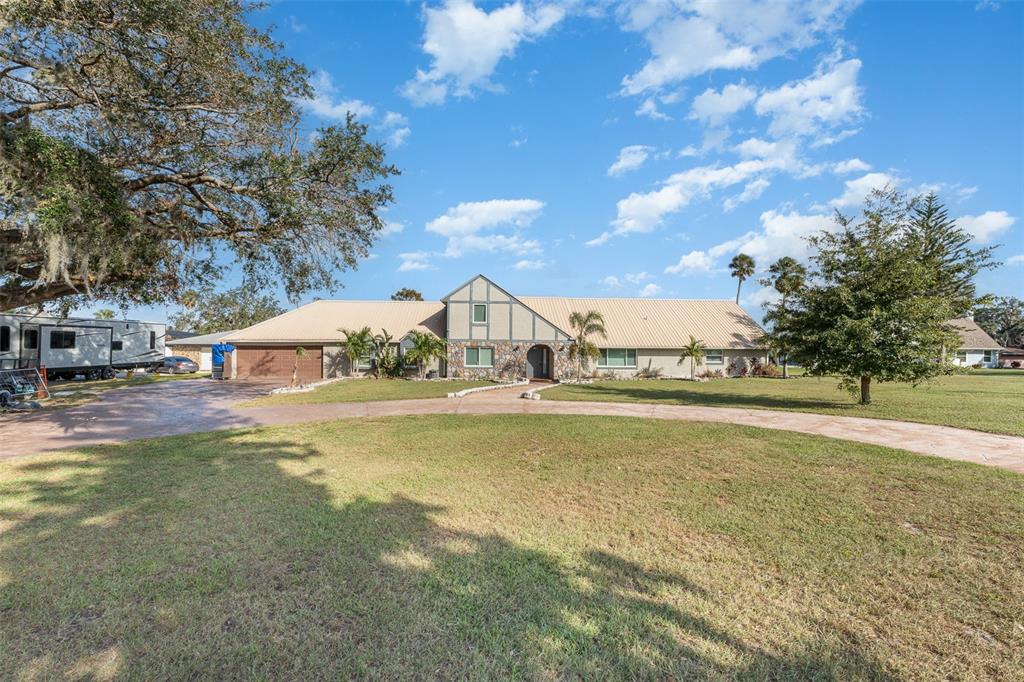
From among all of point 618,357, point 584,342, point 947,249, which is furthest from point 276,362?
point 947,249

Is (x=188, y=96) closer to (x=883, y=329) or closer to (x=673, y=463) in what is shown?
(x=673, y=463)

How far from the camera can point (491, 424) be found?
1083cm

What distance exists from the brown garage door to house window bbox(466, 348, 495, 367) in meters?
9.33

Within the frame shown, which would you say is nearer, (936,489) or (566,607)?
(566,607)

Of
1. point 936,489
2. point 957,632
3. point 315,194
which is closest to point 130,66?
point 315,194

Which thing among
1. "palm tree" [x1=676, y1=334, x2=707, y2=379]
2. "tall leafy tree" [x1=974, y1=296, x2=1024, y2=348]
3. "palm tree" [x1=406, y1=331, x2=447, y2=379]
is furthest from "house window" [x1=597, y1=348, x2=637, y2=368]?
"tall leafy tree" [x1=974, y1=296, x2=1024, y2=348]

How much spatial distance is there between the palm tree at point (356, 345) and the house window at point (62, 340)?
1289 centimetres

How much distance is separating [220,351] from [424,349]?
12862mm

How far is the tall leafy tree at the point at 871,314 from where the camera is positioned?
12.7 m

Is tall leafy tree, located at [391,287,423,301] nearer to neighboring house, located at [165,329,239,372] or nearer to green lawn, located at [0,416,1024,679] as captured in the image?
neighboring house, located at [165,329,239,372]

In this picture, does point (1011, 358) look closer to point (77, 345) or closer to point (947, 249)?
point (947, 249)

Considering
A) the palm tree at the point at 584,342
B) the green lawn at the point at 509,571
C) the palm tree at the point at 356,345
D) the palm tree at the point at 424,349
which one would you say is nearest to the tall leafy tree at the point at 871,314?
the green lawn at the point at 509,571

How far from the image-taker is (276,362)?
28.0 meters

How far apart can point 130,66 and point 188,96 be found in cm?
104
